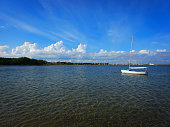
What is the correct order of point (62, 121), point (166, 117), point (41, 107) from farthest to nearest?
1. point (41, 107)
2. point (166, 117)
3. point (62, 121)

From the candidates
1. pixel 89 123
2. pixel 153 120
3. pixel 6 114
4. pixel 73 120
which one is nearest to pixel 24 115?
pixel 6 114

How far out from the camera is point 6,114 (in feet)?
36.0

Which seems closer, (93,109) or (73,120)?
(73,120)

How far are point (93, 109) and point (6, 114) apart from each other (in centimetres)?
862

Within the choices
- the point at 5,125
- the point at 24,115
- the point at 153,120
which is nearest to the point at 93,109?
the point at 153,120

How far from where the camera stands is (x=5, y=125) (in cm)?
902

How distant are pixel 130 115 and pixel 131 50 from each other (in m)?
58.4

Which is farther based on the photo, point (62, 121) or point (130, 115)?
point (130, 115)

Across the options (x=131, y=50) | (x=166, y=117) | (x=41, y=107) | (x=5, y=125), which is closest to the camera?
(x=5, y=125)

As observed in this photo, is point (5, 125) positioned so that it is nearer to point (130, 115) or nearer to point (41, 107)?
point (41, 107)

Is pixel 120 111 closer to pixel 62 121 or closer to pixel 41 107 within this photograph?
pixel 62 121

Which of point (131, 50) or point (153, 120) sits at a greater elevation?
point (131, 50)

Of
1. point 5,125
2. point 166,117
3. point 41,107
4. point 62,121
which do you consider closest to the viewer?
point 5,125

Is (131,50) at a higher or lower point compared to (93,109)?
higher
